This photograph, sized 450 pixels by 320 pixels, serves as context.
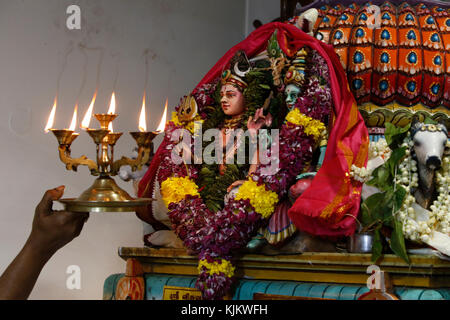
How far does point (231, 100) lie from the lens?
344 cm

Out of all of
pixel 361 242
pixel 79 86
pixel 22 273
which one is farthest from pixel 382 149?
pixel 79 86

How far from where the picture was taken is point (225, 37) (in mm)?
5543

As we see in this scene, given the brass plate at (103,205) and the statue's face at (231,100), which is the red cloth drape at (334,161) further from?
the brass plate at (103,205)

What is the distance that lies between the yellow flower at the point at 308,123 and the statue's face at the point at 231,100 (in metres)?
0.37

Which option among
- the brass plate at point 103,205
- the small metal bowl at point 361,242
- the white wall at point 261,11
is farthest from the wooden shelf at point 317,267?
the white wall at point 261,11

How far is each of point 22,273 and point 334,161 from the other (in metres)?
1.51

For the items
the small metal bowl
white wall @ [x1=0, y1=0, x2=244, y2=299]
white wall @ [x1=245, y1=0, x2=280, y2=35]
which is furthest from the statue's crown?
white wall @ [x1=245, y1=0, x2=280, y2=35]

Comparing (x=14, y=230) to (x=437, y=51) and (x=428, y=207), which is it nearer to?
(x=428, y=207)

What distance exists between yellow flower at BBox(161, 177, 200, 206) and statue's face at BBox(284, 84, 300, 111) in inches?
26.1

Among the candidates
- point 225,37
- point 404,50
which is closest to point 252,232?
point 404,50

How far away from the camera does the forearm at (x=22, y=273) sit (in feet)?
8.98

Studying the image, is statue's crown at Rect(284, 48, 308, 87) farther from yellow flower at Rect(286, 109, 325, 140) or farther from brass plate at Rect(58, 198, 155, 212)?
brass plate at Rect(58, 198, 155, 212)

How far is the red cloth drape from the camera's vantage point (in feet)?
9.58

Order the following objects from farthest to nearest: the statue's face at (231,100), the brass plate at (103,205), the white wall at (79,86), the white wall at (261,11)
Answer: the white wall at (261,11)
the white wall at (79,86)
the statue's face at (231,100)
the brass plate at (103,205)
